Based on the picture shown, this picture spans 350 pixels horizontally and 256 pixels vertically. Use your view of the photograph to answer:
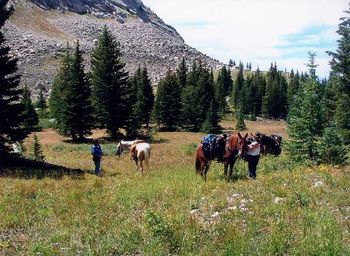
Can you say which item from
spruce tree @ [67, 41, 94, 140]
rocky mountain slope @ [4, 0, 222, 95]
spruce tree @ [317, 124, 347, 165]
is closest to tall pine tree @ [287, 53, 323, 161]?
spruce tree @ [317, 124, 347, 165]

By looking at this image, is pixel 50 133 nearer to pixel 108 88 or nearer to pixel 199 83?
pixel 108 88

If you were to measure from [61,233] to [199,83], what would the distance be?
6901 centimetres

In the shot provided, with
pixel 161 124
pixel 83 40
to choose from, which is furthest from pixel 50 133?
pixel 83 40

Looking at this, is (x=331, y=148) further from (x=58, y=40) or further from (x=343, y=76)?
(x=58, y=40)

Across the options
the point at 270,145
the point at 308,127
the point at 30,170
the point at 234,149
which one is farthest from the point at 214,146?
the point at 270,145

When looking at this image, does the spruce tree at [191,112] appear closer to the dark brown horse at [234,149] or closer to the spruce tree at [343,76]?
the spruce tree at [343,76]

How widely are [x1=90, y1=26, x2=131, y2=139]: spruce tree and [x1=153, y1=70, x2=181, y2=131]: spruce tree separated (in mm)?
13086

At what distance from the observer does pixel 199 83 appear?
7744cm

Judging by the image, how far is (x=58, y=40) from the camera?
149250 millimetres

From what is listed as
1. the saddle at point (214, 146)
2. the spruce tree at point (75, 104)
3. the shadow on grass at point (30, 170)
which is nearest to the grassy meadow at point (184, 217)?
the saddle at point (214, 146)

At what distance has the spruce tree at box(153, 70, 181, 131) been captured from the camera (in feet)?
231

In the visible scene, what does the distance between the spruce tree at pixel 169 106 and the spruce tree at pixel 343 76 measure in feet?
113

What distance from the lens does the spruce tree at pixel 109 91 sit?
56.0 meters

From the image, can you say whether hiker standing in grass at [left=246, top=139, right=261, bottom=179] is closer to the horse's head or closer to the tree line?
the horse's head
